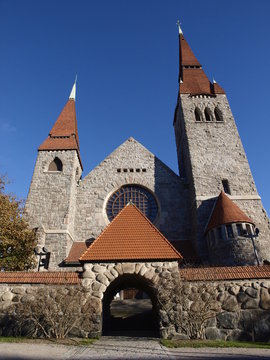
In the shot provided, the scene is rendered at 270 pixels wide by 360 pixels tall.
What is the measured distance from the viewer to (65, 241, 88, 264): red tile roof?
1359 cm

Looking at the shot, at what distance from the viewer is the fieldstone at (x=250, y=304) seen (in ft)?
23.3

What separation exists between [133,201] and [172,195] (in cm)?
275

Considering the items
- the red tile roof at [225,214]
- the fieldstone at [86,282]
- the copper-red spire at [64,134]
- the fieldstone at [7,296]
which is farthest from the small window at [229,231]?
the copper-red spire at [64,134]

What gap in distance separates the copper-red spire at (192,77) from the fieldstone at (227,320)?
59.2ft

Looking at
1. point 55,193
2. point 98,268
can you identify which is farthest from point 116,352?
point 55,193

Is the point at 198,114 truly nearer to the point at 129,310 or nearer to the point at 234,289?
the point at 129,310

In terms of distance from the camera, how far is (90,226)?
1627cm

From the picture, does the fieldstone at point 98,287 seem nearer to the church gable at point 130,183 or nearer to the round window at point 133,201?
the church gable at point 130,183

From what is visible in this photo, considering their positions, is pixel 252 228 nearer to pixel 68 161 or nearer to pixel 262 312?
pixel 262 312

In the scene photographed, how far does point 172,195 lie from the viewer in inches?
683

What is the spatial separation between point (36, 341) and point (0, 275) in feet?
8.13

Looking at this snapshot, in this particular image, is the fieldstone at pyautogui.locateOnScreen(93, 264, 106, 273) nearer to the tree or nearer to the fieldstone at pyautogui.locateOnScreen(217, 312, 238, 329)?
the fieldstone at pyautogui.locateOnScreen(217, 312, 238, 329)

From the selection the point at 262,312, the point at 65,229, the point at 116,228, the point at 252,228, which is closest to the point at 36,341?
the point at 116,228

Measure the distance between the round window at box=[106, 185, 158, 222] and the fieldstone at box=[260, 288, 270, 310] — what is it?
32.3 ft
